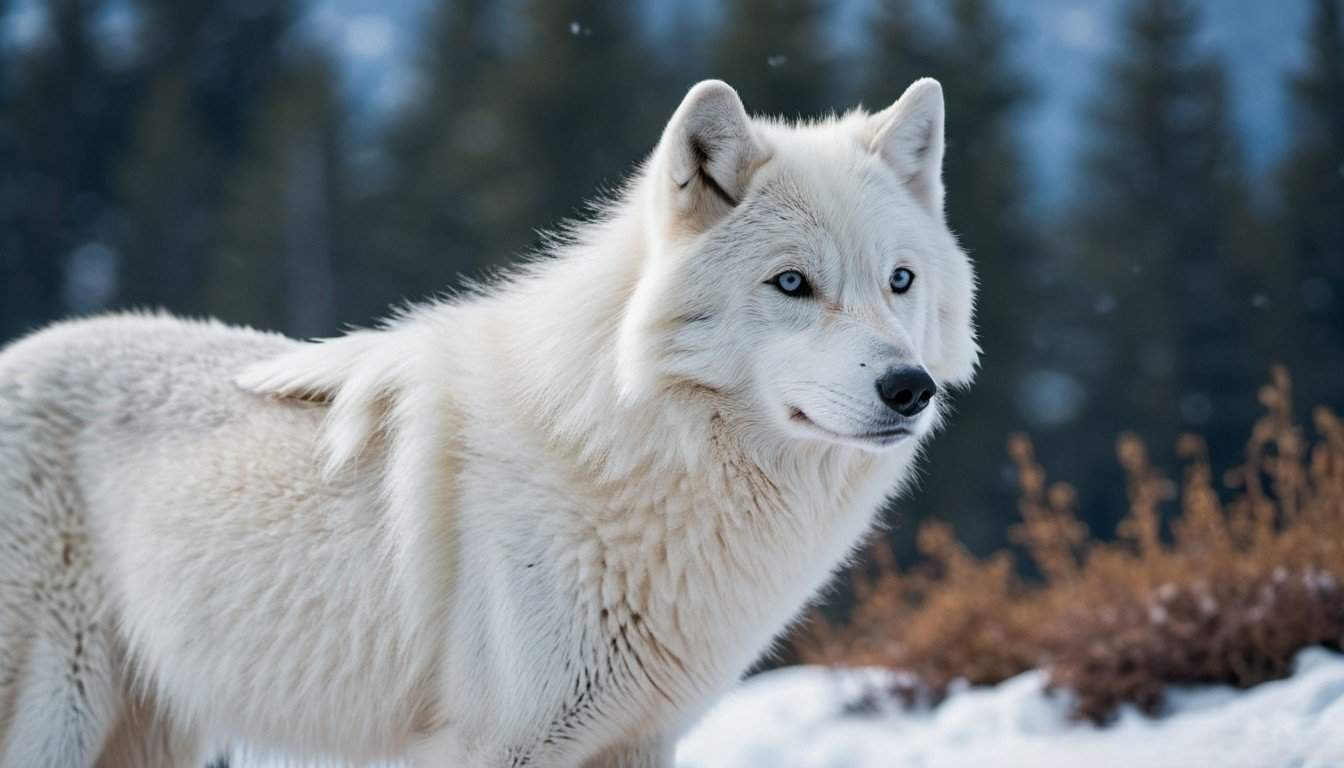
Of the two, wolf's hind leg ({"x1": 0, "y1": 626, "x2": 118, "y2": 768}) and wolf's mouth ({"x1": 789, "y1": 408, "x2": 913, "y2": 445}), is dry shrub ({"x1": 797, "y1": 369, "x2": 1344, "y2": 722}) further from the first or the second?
wolf's hind leg ({"x1": 0, "y1": 626, "x2": 118, "y2": 768})

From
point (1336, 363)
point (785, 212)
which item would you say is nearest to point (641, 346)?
point (785, 212)

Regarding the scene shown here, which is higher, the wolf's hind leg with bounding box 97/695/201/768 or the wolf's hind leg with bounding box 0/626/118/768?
the wolf's hind leg with bounding box 0/626/118/768

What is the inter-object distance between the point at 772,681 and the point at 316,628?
4.45m

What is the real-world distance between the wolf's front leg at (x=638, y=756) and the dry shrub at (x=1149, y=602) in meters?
2.58

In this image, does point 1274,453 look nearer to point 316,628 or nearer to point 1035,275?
point 1035,275

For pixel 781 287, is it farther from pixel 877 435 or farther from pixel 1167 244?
pixel 1167 244

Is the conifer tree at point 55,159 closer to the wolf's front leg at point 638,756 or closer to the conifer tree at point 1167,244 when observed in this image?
the conifer tree at point 1167,244

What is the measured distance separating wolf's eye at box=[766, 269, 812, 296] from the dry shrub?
117 inches

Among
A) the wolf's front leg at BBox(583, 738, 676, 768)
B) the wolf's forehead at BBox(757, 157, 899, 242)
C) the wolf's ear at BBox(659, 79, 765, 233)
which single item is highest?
the wolf's ear at BBox(659, 79, 765, 233)

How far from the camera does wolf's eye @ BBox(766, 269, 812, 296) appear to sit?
127 inches

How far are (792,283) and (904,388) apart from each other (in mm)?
433

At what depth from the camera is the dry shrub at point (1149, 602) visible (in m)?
5.27

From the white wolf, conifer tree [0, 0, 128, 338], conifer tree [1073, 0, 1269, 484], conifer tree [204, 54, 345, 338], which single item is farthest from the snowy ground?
conifer tree [0, 0, 128, 338]

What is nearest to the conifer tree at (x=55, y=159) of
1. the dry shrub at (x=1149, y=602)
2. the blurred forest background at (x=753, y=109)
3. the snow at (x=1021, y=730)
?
the blurred forest background at (x=753, y=109)
